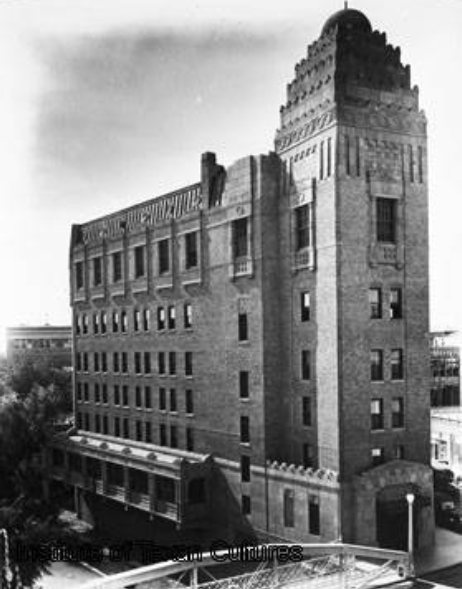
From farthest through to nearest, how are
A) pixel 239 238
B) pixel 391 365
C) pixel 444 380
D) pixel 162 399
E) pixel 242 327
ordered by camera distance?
pixel 444 380
pixel 162 399
pixel 239 238
pixel 242 327
pixel 391 365

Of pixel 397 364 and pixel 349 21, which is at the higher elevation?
pixel 349 21

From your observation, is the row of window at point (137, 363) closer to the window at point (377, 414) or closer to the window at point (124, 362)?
the window at point (124, 362)

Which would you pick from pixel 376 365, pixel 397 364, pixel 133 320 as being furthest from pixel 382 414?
pixel 133 320

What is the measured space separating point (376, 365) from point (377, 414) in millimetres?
2812

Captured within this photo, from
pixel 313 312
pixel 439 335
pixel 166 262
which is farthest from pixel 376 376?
pixel 439 335

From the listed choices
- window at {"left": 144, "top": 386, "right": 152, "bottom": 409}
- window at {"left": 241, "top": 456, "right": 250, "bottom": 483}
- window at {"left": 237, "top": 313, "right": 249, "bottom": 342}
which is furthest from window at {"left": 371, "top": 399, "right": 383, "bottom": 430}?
window at {"left": 144, "top": 386, "right": 152, "bottom": 409}

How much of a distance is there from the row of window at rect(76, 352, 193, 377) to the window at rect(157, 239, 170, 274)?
6.43 metres

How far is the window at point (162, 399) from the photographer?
167 feet

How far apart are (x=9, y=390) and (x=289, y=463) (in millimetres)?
55388

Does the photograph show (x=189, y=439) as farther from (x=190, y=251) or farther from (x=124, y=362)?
(x=190, y=251)

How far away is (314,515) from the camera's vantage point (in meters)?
37.2

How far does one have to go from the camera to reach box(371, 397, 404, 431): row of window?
38.5 m

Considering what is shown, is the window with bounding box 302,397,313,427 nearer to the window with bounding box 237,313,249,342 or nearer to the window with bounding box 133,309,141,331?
the window with bounding box 237,313,249,342

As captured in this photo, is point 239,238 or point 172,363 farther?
point 172,363
